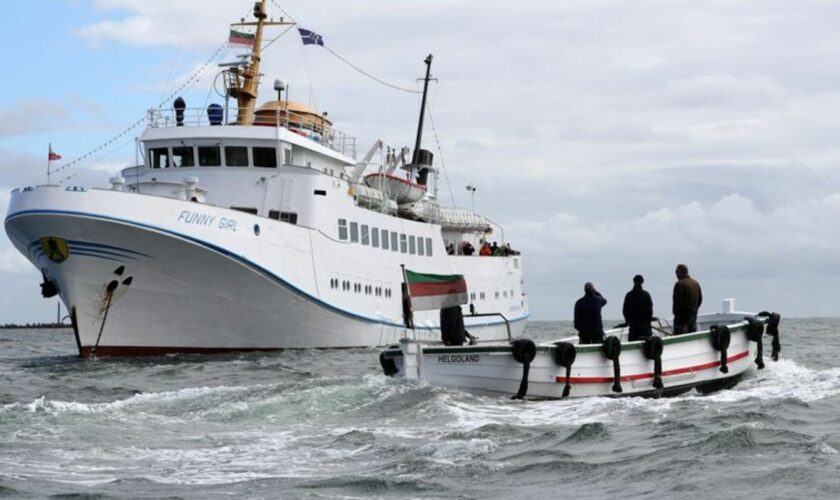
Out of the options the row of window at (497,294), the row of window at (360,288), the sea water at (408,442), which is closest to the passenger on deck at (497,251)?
the row of window at (497,294)

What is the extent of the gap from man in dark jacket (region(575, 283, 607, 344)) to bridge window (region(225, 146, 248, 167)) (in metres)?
16.6

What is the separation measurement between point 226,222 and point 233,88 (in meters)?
8.63

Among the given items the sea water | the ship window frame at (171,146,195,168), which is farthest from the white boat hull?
the ship window frame at (171,146,195,168)

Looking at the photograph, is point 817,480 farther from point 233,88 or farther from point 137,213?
point 233,88

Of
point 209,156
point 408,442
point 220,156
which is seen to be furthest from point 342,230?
point 408,442

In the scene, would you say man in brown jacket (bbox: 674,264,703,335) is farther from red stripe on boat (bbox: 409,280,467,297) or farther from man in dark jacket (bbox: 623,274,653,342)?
red stripe on boat (bbox: 409,280,467,297)

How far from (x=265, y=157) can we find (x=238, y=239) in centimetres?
523

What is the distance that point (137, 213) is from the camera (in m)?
27.1

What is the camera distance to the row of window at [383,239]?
3500 cm

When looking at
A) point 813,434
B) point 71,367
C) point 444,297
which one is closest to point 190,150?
point 71,367

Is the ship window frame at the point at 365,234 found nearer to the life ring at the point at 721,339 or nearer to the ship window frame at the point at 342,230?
the ship window frame at the point at 342,230

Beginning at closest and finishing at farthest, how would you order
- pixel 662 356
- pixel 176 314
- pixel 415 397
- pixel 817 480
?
pixel 817 480 → pixel 415 397 → pixel 662 356 → pixel 176 314

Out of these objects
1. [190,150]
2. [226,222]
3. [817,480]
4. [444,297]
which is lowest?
[817,480]

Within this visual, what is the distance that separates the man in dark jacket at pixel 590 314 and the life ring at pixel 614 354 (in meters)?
1.08
